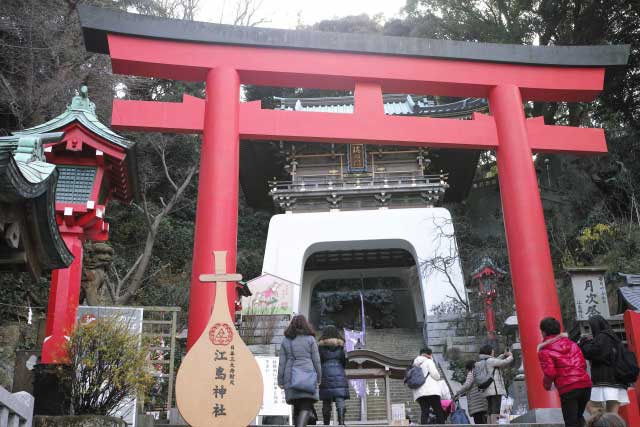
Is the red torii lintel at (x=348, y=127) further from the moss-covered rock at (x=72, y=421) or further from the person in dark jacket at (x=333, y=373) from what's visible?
the moss-covered rock at (x=72, y=421)

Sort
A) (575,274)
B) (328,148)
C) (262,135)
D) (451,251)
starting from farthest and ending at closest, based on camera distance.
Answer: (328,148) < (451,251) < (575,274) < (262,135)

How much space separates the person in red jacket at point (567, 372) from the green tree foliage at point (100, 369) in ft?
11.5

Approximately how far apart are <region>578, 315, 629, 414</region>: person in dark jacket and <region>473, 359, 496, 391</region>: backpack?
1.81m

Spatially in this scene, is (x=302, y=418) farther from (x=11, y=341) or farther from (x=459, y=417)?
(x=11, y=341)

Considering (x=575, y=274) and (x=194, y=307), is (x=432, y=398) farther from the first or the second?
(x=575, y=274)

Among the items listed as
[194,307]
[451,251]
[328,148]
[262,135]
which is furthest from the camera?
[328,148]

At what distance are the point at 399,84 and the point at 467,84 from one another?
907 mm

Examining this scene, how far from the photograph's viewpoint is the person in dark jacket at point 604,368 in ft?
16.6

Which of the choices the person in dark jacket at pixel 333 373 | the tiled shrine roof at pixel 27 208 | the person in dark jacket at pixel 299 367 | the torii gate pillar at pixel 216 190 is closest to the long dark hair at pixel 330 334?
the person in dark jacket at pixel 333 373

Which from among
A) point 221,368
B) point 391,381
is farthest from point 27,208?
point 391,381

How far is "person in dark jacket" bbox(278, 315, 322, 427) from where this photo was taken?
4840 mm

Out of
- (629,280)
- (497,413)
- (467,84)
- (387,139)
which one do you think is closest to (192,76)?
(387,139)

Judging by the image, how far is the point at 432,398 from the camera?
6586mm

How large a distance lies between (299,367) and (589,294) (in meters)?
5.52
